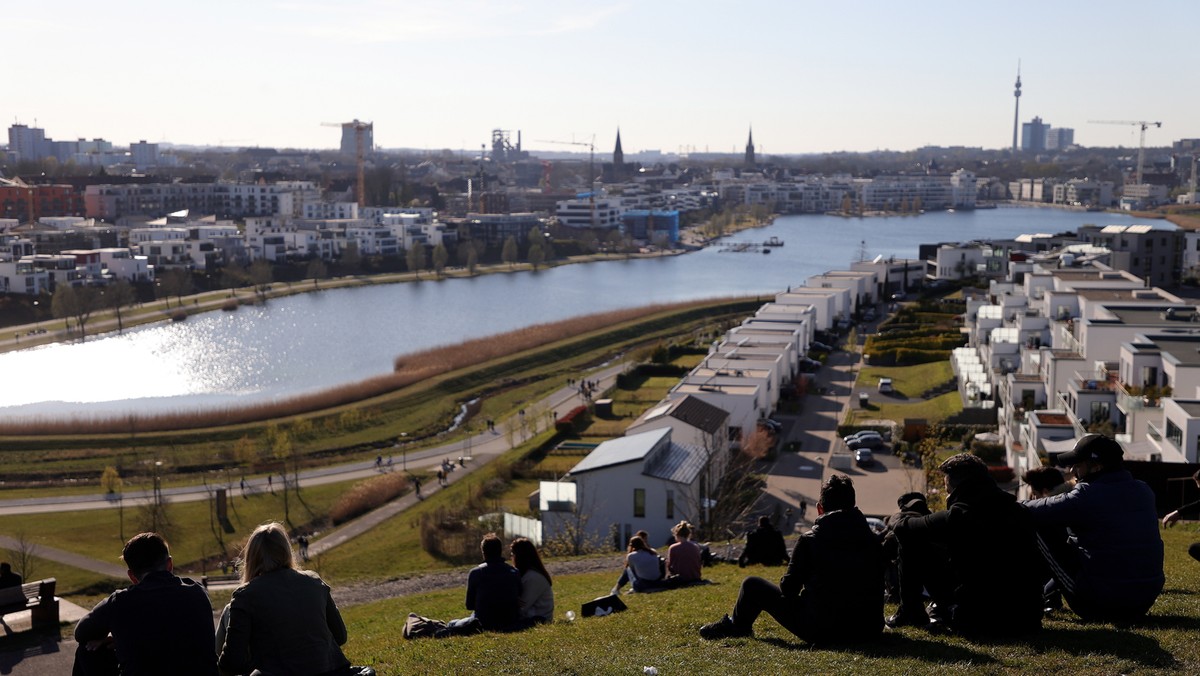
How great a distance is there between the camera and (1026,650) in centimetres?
153

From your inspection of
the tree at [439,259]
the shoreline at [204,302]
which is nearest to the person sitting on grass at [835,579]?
the shoreline at [204,302]

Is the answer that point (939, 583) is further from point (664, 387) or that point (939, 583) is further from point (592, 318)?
point (592, 318)

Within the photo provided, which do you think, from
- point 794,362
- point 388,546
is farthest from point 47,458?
point 794,362

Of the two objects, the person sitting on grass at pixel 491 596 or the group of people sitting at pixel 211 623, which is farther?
the person sitting on grass at pixel 491 596

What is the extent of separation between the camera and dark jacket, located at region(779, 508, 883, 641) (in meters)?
1.59

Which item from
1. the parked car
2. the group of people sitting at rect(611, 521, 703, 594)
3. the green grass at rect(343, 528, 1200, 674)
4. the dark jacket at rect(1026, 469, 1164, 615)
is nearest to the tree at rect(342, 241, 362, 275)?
Result: the parked car

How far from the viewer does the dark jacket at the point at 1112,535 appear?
160cm

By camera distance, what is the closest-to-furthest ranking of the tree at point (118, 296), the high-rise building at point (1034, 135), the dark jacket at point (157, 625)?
the dark jacket at point (157, 625) → the tree at point (118, 296) → the high-rise building at point (1034, 135)

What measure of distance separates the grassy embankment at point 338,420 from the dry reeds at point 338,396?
1 centimetres

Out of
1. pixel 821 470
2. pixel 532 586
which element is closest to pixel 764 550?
pixel 532 586

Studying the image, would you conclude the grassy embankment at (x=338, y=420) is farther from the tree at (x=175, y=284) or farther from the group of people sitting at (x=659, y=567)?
the tree at (x=175, y=284)

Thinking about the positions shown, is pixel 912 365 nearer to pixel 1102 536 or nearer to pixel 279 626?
pixel 1102 536

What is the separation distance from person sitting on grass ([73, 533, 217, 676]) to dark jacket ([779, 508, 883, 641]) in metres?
0.75

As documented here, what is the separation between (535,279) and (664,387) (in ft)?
39.4
